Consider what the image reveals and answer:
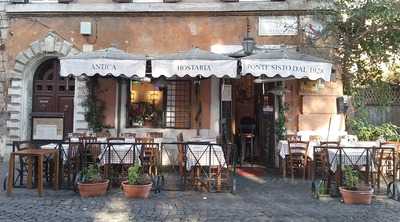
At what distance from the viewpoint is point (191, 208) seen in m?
7.14

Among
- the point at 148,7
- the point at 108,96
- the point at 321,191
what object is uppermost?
the point at 148,7

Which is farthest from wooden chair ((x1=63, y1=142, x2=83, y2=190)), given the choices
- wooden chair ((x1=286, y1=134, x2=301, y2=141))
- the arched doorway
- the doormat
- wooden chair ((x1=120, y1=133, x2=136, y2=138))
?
wooden chair ((x1=286, y1=134, x2=301, y2=141))

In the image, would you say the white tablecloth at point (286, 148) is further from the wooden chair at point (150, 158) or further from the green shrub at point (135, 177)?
the green shrub at point (135, 177)

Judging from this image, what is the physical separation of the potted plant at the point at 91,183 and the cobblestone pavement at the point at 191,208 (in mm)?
166

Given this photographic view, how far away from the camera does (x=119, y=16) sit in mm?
11891

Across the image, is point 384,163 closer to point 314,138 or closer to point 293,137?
point 314,138

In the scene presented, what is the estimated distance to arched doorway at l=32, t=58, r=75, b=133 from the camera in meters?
12.4

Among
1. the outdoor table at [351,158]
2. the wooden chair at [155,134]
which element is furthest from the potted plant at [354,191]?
the wooden chair at [155,134]

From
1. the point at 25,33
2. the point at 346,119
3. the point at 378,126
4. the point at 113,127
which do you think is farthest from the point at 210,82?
the point at 25,33

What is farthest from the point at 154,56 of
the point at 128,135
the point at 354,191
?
the point at 354,191

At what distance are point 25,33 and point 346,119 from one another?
8881 mm

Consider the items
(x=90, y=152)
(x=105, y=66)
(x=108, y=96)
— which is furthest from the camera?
(x=108, y=96)

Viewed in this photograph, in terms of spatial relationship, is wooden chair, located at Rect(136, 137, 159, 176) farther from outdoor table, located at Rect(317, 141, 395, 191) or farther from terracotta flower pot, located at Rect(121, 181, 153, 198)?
outdoor table, located at Rect(317, 141, 395, 191)

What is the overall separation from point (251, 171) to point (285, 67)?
3.39m
